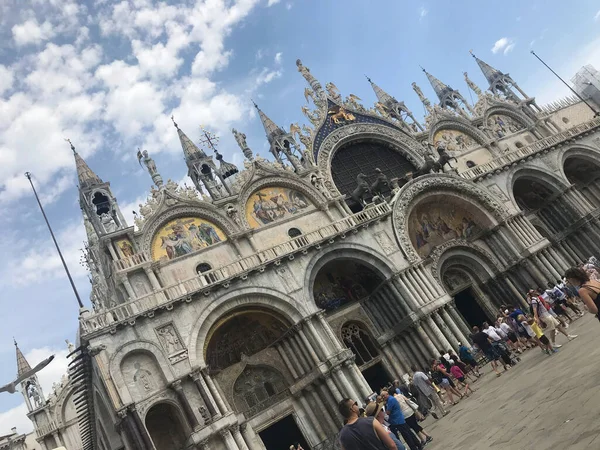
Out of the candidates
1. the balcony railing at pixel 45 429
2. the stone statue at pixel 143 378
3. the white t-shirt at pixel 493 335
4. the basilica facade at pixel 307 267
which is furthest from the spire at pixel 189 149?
the balcony railing at pixel 45 429

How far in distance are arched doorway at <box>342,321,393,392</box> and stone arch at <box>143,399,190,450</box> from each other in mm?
8187

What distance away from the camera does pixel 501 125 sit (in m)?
34.4

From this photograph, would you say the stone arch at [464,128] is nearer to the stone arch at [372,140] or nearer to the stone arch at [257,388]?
the stone arch at [372,140]

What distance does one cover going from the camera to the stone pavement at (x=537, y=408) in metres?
6.07

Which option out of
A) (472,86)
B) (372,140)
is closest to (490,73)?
Result: (472,86)

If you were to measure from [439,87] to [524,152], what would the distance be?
423 inches

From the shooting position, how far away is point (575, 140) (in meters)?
30.7

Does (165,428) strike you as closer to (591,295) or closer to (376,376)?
(376,376)

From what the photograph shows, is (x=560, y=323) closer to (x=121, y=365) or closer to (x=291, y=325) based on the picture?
(x=291, y=325)

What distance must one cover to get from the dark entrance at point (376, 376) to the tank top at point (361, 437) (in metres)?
17.6

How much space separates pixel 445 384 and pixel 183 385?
8.84 metres

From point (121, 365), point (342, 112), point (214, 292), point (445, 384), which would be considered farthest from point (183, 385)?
point (342, 112)

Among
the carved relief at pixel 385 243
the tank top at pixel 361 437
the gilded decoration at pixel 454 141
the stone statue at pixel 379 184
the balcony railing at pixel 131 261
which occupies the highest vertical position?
the gilded decoration at pixel 454 141

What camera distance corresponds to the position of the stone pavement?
607cm
